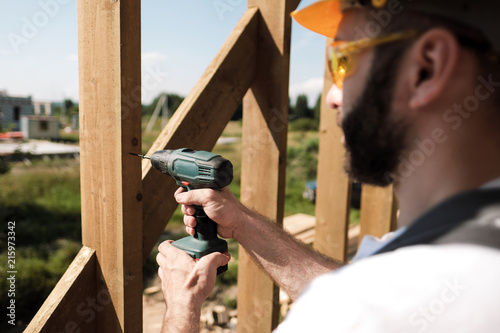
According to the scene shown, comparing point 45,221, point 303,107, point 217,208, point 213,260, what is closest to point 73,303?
point 213,260

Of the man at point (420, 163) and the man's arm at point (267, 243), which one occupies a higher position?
the man at point (420, 163)

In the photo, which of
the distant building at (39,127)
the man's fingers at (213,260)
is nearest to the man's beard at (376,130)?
the man's fingers at (213,260)

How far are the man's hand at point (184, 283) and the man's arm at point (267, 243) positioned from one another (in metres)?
0.12

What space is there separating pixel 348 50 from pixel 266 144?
0.95m

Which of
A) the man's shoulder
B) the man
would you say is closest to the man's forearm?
the man

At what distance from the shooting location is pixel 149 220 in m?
1.42

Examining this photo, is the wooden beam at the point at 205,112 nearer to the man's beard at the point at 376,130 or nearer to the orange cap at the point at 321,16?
the orange cap at the point at 321,16

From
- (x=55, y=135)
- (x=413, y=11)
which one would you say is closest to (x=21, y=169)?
(x=55, y=135)

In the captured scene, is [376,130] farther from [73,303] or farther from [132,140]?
[73,303]

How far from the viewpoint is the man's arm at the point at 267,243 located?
150 cm

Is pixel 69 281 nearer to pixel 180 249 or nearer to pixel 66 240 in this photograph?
pixel 180 249

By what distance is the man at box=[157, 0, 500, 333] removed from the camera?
0.64 meters

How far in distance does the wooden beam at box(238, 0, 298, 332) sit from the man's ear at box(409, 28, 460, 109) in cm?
99

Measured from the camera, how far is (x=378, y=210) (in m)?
2.98
